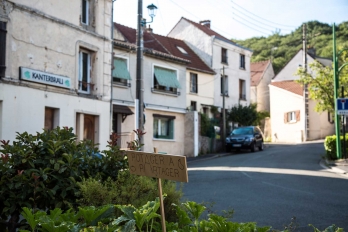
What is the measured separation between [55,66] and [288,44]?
4979cm

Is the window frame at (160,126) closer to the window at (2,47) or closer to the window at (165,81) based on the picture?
the window at (165,81)

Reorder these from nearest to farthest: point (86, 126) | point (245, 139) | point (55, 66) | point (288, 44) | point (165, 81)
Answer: point (55, 66) < point (86, 126) < point (165, 81) < point (245, 139) < point (288, 44)

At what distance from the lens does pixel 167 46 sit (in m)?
34.2

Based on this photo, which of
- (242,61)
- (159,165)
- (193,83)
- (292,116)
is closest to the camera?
(159,165)

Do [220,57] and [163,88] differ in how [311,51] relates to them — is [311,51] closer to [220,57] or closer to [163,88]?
[220,57]

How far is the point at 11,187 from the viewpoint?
4.89m

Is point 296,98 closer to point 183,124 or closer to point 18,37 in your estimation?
point 183,124

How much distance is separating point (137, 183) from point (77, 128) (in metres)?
14.7


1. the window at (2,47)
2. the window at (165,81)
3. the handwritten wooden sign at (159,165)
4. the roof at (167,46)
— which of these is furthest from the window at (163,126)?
the handwritten wooden sign at (159,165)

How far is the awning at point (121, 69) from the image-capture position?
2623 cm

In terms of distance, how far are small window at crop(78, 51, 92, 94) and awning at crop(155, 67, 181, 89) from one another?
29.9 ft

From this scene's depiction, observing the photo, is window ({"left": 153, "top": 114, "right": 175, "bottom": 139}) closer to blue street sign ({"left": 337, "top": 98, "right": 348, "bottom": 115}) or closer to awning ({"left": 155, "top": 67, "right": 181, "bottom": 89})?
awning ({"left": 155, "top": 67, "right": 181, "bottom": 89})

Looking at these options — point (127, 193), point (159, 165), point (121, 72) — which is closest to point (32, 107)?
point (121, 72)

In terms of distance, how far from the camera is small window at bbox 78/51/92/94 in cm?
1981
